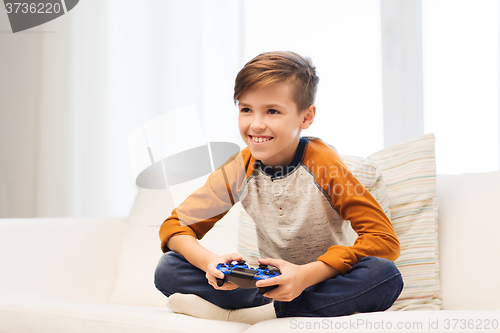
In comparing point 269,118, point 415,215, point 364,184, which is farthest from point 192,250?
point 415,215

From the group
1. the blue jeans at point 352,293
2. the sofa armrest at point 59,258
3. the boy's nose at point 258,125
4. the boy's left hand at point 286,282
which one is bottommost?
the sofa armrest at point 59,258

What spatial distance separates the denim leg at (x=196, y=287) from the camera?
756 millimetres

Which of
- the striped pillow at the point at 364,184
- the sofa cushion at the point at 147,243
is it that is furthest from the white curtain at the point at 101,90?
the striped pillow at the point at 364,184

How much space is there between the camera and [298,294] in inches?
26.0

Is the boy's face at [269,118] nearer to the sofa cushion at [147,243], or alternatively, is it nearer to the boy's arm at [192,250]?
the boy's arm at [192,250]

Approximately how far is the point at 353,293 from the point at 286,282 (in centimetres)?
12

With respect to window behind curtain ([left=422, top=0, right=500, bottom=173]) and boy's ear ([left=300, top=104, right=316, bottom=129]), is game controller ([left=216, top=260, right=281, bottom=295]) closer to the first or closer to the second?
boy's ear ([left=300, top=104, right=316, bottom=129])

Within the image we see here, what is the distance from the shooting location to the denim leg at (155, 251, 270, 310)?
29.8 inches

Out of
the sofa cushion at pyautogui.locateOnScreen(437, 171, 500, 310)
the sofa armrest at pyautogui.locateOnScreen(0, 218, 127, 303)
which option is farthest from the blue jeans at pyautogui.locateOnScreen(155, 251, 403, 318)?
the sofa armrest at pyautogui.locateOnScreen(0, 218, 127, 303)

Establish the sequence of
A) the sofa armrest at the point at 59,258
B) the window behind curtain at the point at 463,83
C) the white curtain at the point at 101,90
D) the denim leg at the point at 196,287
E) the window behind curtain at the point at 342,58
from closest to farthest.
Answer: the denim leg at the point at 196,287
the sofa armrest at the point at 59,258
the window behind curtain at the point at 463,83
the window behind curtain at the point at 342,58
the white curtain at the point at 101,90

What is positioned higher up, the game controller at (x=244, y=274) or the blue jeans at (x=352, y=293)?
the game controller at (x=244, y=274)

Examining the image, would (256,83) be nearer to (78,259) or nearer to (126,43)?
(78,259)

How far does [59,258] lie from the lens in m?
1.13

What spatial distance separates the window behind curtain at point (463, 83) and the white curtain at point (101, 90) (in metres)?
0.92
